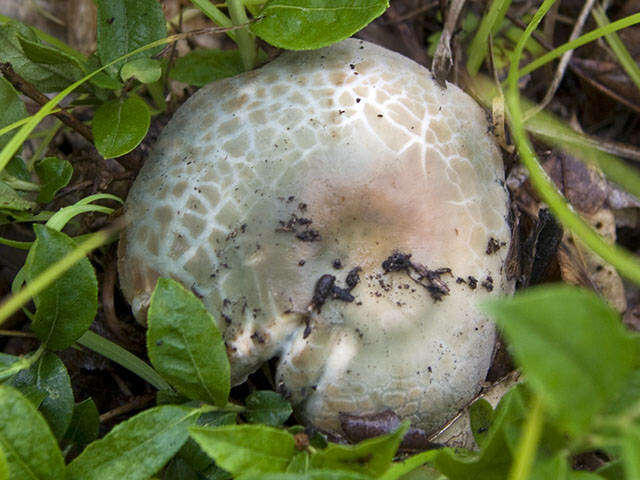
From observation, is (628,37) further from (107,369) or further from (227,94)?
(107,369)

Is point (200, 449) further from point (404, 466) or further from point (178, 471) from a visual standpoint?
point (404, 466)

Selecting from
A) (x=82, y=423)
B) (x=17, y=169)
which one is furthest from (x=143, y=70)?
(x=82, y=423)

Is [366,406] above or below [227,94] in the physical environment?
below

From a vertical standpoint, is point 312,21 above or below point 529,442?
above

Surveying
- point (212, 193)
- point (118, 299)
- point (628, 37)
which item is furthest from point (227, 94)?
point (628, 37)

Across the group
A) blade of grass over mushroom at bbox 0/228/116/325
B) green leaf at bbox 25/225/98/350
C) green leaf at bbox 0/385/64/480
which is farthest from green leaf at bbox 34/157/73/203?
green leaf at bbox 0/385/64/480

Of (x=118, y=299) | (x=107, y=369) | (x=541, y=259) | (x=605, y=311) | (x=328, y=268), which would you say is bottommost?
(x=107, y=369)

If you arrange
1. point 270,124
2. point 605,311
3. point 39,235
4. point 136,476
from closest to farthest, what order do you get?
1. point 605,311
2. point 136,476
3. point 39,235
4. point 270,124
